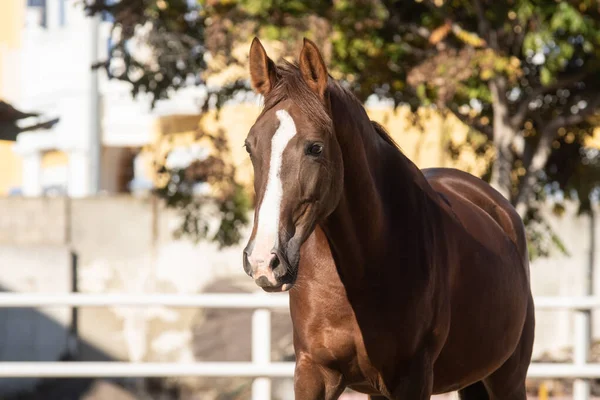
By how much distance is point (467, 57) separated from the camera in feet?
32.5

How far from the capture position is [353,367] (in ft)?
12.3

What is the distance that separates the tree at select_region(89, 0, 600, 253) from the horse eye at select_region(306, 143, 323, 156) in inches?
257

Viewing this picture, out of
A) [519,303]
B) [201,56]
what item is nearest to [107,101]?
[201,56]

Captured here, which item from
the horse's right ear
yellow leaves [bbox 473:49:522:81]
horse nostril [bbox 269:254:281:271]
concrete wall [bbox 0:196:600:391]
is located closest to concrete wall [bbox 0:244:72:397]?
concrete wall [bbox 0:196:600:391]

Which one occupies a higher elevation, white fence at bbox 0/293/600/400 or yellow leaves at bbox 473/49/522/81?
yellow leaves at bbox 473/49/522/81

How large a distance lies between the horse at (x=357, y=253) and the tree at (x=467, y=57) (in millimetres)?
5668

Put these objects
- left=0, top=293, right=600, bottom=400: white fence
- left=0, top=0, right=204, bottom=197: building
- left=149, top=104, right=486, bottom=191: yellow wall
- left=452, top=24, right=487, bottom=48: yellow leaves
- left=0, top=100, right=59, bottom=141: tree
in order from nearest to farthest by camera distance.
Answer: left=0, top=100, right=59, bottom=141: tree < left=0, top=293, right=600, bottom=400: white fence < left=452, top=24, right=487, bottom=48: yellow leaves < left=149, top=104, right=486, bottom=191: yellow wall < left=0, top=0, right=204, bottom=197: building

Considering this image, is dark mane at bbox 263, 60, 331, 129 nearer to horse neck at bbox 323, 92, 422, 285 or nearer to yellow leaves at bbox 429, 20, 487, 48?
horse neck at bbox 323, 92, 422, 285

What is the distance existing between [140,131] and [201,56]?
839 cm

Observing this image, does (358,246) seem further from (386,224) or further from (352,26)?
(352,26)

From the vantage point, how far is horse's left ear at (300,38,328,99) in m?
3.40

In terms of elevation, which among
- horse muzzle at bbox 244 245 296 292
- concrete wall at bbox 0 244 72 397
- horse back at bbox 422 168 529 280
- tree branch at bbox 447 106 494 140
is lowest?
concrete wall at bbox 0 244 72 397

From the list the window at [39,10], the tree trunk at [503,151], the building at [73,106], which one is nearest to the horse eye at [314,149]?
the tree trunk at [503,151]

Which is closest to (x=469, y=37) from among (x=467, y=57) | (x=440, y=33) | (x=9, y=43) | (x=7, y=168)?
(x=440, y=33)
